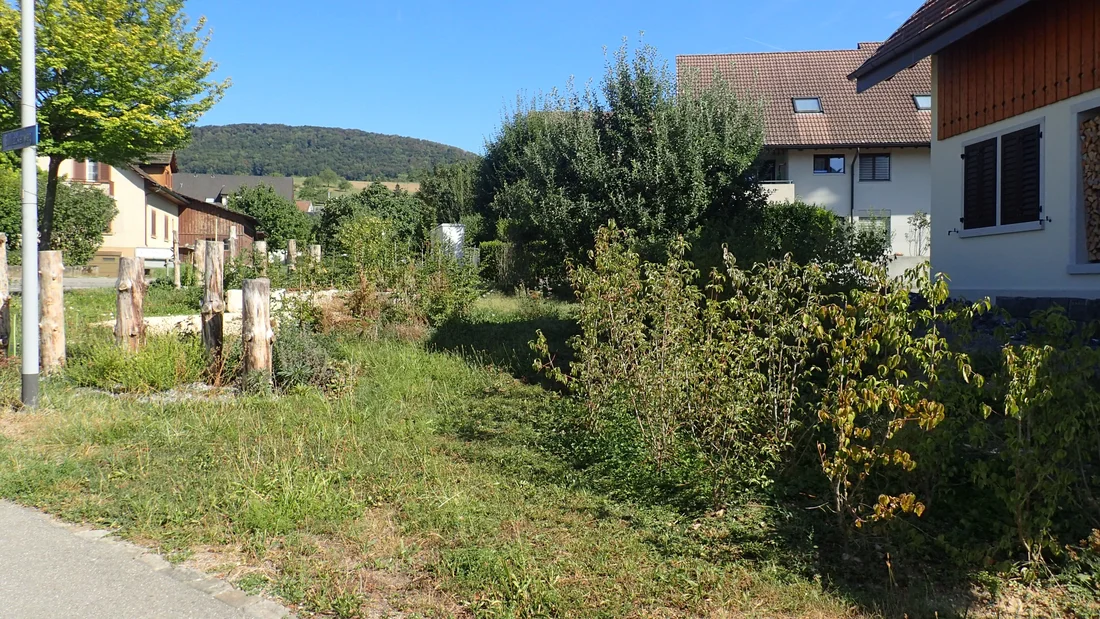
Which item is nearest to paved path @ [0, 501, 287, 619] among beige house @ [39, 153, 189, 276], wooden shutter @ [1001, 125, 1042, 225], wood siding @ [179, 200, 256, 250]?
wooden shutter @ [1001, 125, 1042, 225]

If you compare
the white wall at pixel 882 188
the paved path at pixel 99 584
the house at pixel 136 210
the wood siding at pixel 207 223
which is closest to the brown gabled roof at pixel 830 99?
the white wall at pixel 882 188

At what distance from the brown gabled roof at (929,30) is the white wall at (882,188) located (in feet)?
67.3

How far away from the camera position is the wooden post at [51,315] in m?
9.45

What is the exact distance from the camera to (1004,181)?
10.2m

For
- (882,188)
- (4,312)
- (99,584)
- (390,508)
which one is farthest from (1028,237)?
(882,188)

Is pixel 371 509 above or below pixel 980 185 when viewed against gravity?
below

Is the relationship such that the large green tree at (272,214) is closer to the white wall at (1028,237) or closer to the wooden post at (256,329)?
the wooden post at (256,329)

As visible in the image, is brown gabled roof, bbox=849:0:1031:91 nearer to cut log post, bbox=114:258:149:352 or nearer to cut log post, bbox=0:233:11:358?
cut log post, bbox=114:258:149:352

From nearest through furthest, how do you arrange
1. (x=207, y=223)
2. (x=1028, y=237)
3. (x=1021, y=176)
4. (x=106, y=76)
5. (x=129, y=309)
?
1. (x=129, y=309)
2. (x=1028, y=237)
3. (x=1021, y=176)
4. (x=106, y=76)
5. (x=207, y=223)

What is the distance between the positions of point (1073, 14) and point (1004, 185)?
Answer: 204 cm

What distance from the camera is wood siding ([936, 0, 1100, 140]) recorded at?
8820 mm

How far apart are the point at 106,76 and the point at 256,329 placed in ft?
42.0

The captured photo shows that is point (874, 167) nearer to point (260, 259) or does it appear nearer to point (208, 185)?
point (260, 259)

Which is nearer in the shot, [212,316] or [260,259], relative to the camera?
[212,316]
